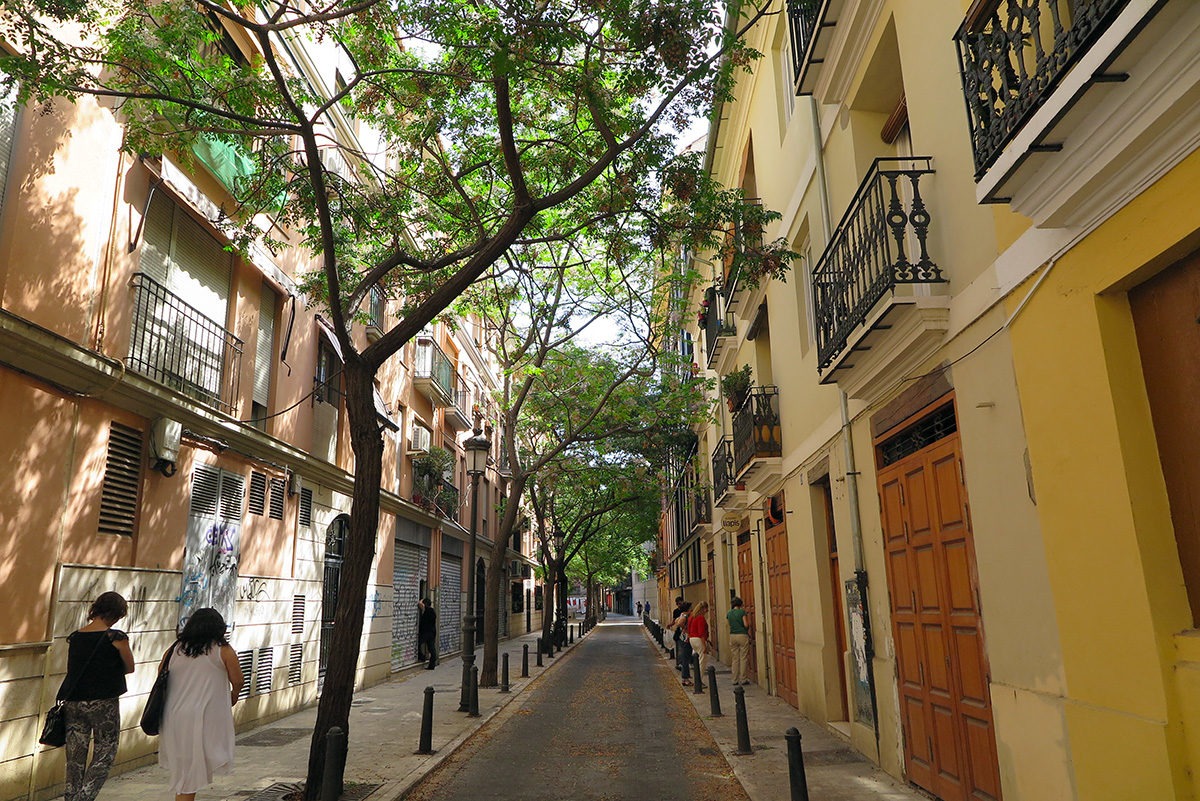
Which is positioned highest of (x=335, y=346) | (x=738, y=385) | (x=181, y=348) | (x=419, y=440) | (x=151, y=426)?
(x=335, y=346)

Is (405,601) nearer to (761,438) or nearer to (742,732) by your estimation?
(761,438)

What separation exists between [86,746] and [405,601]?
1464cm

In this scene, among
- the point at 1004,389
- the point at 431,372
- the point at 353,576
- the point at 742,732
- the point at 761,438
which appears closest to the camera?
the point at 1004,389

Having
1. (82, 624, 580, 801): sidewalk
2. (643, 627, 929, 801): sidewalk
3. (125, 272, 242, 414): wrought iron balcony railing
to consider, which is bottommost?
(643, 627, 929, 801): sidewalk

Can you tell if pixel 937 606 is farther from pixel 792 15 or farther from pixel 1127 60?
pixel 792 15

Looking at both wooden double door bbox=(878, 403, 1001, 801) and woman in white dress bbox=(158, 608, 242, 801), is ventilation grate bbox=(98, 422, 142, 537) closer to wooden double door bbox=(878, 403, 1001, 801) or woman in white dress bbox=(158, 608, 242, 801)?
woman in white dress bbox=(158, 608, 242, 801)

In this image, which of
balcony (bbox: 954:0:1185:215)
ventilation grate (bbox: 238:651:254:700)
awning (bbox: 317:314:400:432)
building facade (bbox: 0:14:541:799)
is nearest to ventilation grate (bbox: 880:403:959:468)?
balcony (bbox: 954:0:1185:215)

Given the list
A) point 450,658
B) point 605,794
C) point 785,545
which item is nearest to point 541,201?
point 605,794

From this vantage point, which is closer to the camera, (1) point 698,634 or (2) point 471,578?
(2) point 471,578

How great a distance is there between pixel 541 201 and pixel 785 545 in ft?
26.3

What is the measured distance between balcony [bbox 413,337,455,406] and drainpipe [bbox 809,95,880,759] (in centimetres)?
1414

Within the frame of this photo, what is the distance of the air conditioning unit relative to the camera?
69.4 ft

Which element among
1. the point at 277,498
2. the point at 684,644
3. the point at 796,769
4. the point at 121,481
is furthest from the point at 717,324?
the point at 796,769

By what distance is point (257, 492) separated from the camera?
12.1 m
